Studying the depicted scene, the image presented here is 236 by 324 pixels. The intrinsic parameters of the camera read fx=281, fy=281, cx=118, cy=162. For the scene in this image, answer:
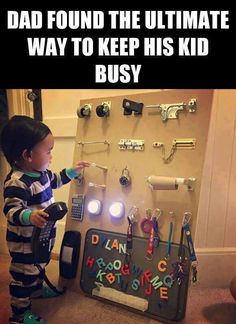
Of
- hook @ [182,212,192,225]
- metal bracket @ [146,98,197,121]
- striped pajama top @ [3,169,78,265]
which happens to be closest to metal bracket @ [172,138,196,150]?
metal bracket @ [146,98,197,121]

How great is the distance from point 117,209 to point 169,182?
0.79ft

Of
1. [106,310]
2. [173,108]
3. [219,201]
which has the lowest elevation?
[106,310]

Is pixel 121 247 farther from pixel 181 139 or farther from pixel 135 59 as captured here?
pixel 135 59

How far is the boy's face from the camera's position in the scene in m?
0.94

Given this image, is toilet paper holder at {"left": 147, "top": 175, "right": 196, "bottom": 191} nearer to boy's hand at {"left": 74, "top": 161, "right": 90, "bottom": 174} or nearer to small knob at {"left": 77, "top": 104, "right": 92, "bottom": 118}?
boy's hand at {"left": 74, "top": 161, "right": 90, "bottom": 174}

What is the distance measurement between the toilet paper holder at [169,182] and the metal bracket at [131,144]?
0.14m

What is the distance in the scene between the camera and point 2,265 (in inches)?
55.9

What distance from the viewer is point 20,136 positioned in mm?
931

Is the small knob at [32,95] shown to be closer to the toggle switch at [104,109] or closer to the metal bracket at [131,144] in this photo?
the toggle switch at [104,109]

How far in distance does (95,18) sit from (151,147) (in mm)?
601

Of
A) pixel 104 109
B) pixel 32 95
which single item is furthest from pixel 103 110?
pixel 32 95

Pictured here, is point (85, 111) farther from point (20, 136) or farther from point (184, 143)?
point (184, 143)

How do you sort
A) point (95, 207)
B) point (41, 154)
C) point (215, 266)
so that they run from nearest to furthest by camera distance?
point (41, 154) < point (95, 207) < point (215, 266)
